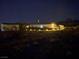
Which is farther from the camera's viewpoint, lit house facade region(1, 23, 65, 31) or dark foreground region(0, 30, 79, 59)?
lit house facade region(1, 23, 65, 31)

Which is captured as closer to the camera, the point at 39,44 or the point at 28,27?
the point at 39,44

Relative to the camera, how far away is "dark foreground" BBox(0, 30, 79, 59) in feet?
6.95

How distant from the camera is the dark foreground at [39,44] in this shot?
2119 millimetres

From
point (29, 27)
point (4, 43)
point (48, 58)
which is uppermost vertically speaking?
point (29, 27)

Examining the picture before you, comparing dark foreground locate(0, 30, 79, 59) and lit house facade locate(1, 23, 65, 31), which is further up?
lit house facade locate(1, 23, 65, 31)

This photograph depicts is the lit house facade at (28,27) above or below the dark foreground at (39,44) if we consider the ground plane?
above

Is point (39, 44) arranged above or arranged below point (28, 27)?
below

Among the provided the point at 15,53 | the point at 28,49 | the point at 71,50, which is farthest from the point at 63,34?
the point at 15,53

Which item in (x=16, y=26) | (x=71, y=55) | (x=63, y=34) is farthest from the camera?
(x=16, y=26)

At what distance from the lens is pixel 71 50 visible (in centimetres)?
210

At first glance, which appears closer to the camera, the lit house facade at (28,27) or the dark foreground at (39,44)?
the dark foreground at (39,44)

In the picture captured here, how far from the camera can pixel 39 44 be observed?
7.28ft

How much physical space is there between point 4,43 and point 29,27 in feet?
1.51

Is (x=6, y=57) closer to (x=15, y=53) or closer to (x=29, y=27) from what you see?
(x=15, y=53)
